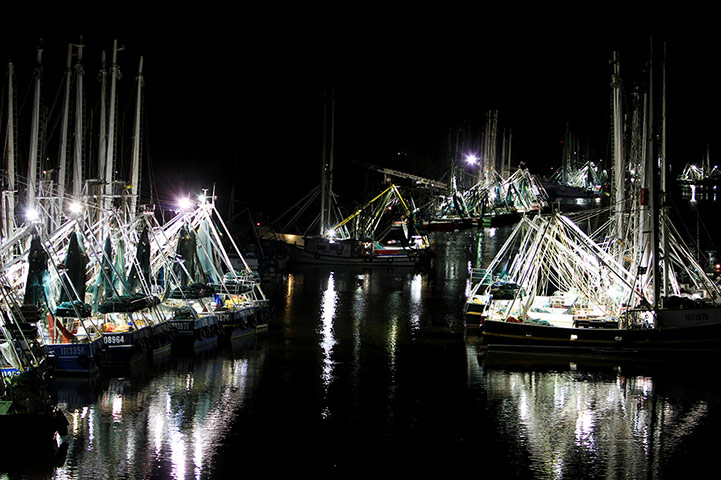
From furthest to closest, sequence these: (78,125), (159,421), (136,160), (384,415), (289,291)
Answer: (289,291)
(136,160)
(78,125)
(384,415)
(159,421)

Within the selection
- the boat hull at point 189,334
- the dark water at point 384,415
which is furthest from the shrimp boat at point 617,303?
the boat hull at point 189,334

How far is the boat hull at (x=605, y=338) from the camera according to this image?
45906 millimetres

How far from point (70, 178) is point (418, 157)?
12691 cm

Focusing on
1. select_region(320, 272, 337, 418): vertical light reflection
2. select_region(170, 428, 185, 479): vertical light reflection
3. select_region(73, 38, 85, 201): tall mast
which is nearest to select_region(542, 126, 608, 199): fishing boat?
select_region(320, 272, 337, 418): vertical light reflection

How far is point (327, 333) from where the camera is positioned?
54875mm

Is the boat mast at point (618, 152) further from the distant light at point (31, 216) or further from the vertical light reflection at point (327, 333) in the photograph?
the distant light at point (31, 216)

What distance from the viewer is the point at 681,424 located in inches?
1473

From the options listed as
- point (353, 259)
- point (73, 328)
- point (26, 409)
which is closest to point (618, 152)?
point (73, 328)

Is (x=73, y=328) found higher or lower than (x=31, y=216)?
lower

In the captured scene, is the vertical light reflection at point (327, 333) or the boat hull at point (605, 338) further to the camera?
the boat hull at point (605, 338)

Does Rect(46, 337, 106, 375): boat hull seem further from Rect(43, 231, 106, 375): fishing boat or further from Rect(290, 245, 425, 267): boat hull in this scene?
Rect(290, 245, 425, 267): boat hull

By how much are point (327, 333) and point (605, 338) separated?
52.2ft

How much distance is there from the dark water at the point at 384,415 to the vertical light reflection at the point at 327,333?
0.19m

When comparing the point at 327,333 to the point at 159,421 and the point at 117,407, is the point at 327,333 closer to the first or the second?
the point at 117,407
